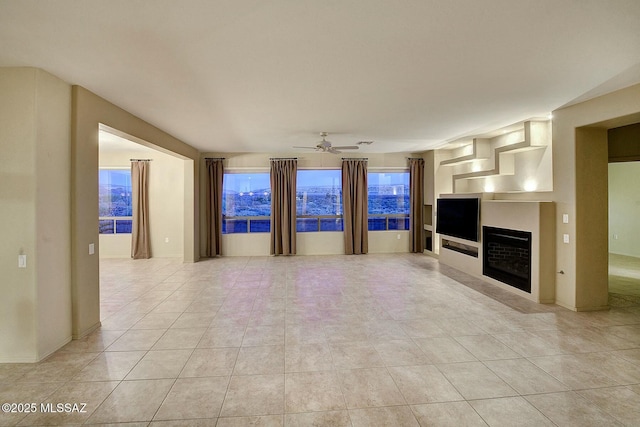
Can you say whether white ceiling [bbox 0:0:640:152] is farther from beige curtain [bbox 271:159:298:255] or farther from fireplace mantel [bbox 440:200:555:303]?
beige curtain [bbox 271:159:298:255]

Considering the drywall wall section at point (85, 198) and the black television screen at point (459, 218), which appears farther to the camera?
the black television screen at point (459, 218)

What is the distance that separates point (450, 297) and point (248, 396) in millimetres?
3437

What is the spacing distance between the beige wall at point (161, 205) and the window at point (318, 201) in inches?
125

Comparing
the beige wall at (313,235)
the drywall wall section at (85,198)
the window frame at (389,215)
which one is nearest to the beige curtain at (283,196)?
the beige wall at (313,235)

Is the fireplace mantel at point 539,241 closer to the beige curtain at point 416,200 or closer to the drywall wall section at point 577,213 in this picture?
the drywall wall section at point 577,213

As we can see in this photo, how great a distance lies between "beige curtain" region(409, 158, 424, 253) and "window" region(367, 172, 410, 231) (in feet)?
0.75

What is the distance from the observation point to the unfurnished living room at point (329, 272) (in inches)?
81.3

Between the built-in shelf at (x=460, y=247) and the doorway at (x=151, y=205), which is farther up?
the doorway at (x=151, y=205)

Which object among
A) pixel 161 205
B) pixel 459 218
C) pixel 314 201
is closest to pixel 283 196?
pixel 314 201

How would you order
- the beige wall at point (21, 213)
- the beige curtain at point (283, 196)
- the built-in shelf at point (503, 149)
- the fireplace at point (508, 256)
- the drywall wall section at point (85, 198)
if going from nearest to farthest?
the beige wall at point (21, 213), the drywall wall section at point (85, 198), the fireplace at point (508, 256), the built-in shelf at point (503, 149), the beige curtain at point (283, 196)

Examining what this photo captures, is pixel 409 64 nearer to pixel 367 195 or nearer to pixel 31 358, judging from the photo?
pixel 31 358

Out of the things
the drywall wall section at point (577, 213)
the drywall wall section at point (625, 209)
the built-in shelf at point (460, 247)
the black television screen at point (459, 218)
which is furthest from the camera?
the drywall wall section at point (625, 209)

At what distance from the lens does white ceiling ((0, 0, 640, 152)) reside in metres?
1.93

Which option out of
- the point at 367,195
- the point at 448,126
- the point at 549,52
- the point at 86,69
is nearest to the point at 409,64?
the point at 549,52
